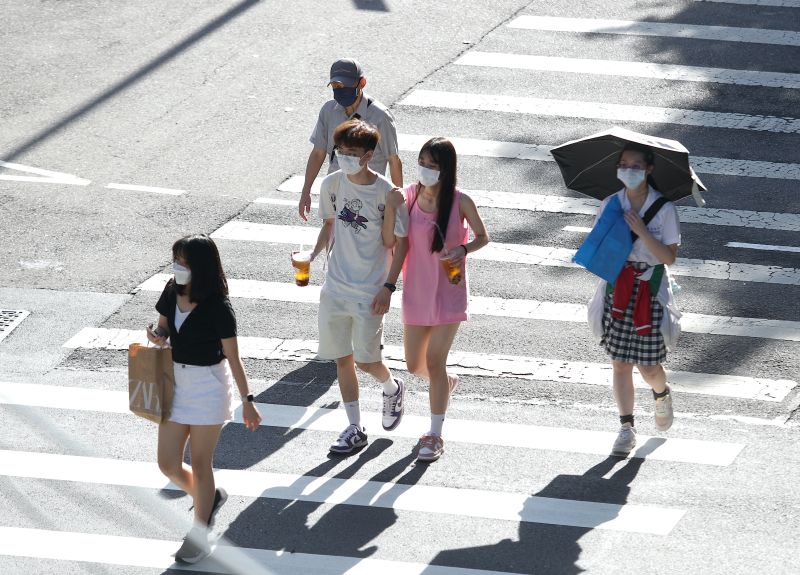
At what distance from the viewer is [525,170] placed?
39.8 feet

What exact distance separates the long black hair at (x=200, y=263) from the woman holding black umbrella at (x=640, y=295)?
2360 millimetres

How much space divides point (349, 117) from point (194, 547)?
3.38 metres

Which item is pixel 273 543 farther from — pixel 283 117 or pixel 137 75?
pixel 137 75

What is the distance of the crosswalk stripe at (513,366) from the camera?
8.27 m

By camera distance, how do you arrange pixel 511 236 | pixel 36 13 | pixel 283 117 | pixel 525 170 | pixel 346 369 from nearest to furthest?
pixel 346 369 → pixel 511 236 → pixel 525 170 → pixel 283 117 → pixel 36 13

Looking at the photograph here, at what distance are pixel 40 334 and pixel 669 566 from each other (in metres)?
5.02

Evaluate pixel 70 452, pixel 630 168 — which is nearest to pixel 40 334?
pixel 70 452

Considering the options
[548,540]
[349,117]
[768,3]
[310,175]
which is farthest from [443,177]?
[768,3]

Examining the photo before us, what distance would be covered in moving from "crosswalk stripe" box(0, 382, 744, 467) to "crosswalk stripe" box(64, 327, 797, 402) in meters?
0.67

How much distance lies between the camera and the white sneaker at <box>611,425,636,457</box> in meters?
7.44

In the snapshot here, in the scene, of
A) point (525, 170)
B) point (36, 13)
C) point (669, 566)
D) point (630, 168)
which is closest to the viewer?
point (669, 566)

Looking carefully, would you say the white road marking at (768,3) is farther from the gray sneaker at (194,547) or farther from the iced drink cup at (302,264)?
the gray sneaker at (194,547)

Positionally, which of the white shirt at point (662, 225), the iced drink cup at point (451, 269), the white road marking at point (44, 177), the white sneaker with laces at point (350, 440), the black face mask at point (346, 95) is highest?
the black face mask at point (346, 95)

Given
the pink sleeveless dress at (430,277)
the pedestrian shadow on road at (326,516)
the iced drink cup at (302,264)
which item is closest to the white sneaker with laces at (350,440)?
the pedestrian shadow on road at (326,516)
